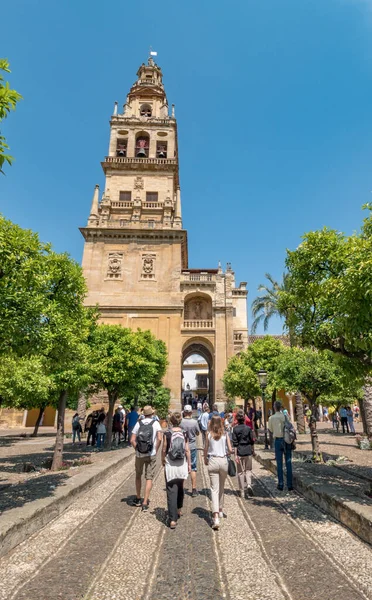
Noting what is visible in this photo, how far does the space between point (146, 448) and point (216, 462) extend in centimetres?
140

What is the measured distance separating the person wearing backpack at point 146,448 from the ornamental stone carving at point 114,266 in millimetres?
25830

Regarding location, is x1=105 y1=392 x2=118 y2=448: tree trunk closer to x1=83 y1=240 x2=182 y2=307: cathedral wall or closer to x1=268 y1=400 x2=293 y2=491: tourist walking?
x1=268 y1=400 x2=293 y2=491: tourist walking

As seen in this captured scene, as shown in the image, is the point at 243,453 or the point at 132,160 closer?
the point at 243,453

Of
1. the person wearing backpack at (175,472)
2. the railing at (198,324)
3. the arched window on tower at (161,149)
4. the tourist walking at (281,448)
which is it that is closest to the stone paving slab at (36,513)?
the person wearing backpack at (175,472)

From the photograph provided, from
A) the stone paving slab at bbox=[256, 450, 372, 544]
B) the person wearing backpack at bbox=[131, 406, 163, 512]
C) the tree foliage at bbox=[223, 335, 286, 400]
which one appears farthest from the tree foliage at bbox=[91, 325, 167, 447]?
the stone paving slab at bbox=[256, 450, 372, 544]

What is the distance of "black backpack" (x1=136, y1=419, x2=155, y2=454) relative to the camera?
6.09m

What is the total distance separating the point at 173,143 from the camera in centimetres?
3706

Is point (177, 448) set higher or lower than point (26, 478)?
higher

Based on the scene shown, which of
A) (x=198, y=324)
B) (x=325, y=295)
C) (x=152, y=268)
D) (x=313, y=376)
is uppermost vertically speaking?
(x=152, y=268)

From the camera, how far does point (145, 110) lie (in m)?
41.1

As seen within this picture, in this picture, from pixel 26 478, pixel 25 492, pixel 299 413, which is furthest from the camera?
pixel 299 413

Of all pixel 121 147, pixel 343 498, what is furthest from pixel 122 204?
pixel 343 498

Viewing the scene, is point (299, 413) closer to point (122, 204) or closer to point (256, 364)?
point (256, 364)

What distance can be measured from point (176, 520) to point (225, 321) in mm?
26066
